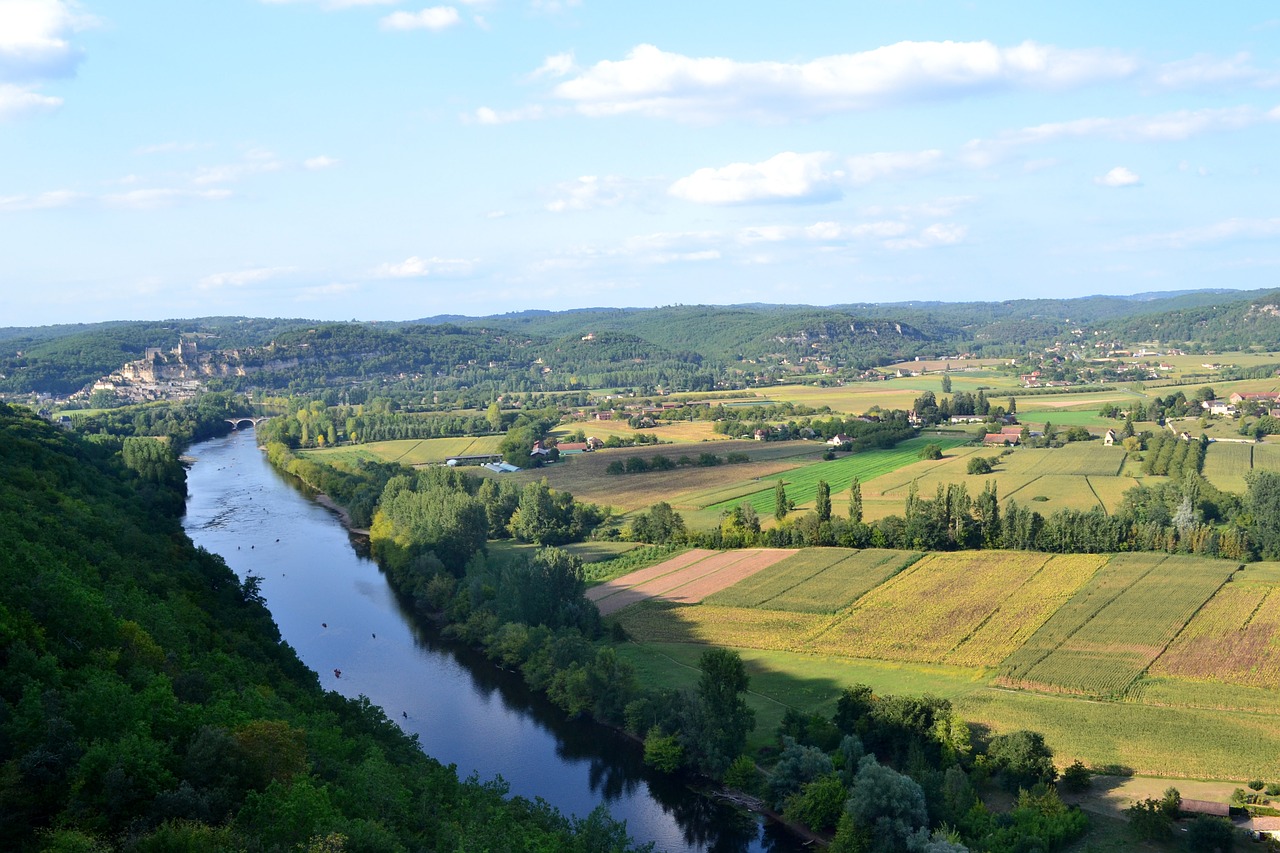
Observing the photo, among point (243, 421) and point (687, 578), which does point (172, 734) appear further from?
point (243, 421)

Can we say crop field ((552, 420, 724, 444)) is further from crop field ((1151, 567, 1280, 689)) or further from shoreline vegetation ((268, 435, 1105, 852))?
crop field ((1151, 567, 1280, 689))

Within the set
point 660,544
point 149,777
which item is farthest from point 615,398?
point 149,777

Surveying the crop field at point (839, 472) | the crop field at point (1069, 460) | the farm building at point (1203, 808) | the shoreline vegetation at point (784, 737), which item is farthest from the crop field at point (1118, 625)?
the crop field at point (1069, 460)

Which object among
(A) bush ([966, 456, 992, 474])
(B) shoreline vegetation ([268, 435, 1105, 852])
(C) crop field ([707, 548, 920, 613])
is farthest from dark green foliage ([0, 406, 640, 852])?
(A) bush ([966, 456, 992, 474])

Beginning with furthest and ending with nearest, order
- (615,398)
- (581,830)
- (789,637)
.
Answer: (615,398) → (789,637) → (581,830)

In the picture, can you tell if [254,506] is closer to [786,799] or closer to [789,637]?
[789,637]

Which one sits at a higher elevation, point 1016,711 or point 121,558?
point 121,558

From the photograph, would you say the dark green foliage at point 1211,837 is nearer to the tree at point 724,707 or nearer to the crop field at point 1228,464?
the tree at point 724,707
